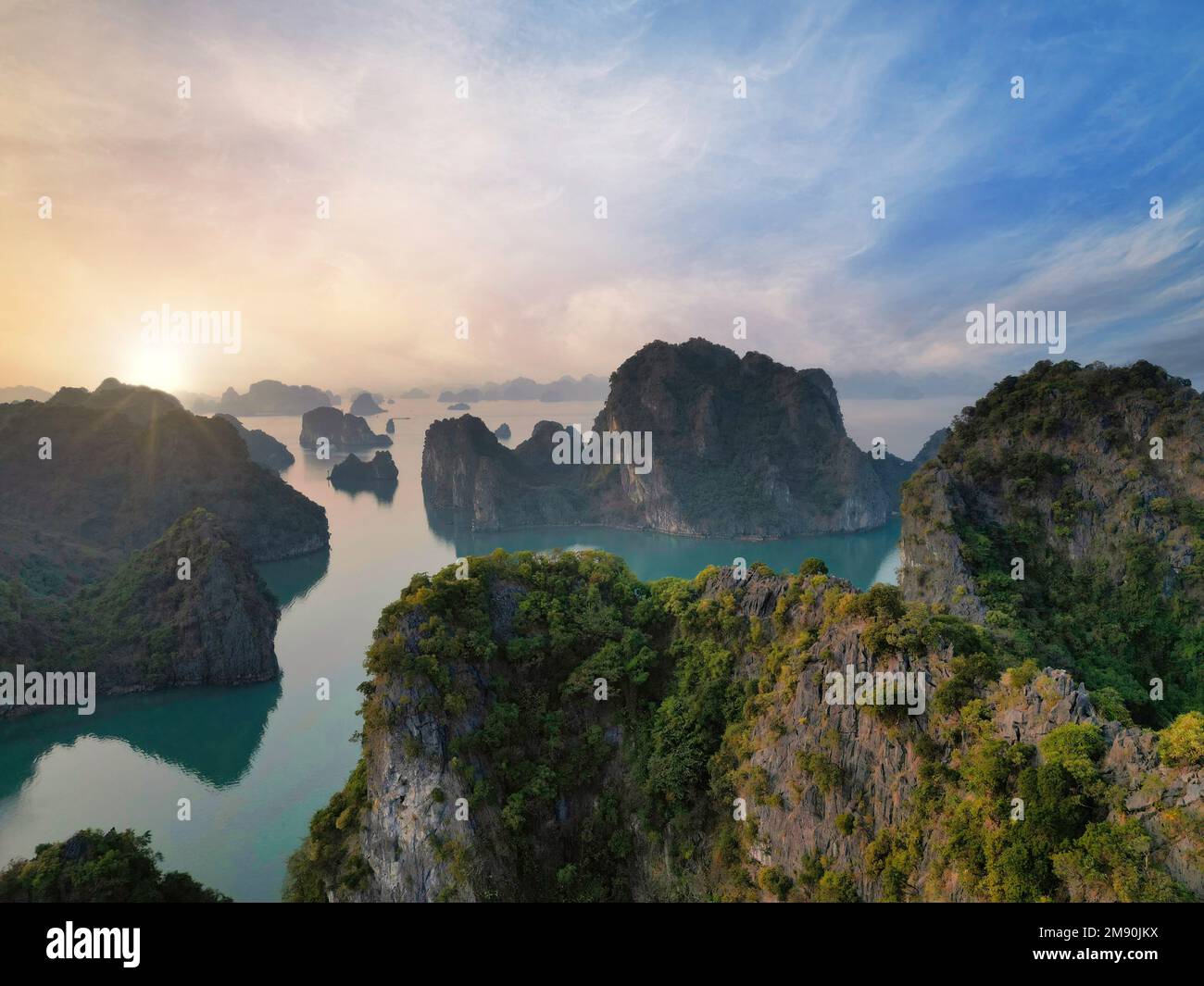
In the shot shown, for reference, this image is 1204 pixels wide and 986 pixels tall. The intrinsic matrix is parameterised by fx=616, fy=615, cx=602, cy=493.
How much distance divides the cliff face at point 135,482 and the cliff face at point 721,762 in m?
51.2

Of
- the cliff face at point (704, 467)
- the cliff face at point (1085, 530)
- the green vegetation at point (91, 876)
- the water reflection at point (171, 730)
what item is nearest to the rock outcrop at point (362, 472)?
the cliff face at point (704, 467)

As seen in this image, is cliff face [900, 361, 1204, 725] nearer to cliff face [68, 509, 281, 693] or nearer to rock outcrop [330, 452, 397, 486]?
cliff face [68, 509, 281, 693]

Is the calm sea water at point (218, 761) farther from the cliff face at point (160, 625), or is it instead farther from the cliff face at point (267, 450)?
the cliff face at point (267, 450)

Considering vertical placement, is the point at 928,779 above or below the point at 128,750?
above

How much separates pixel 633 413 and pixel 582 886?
74.7 meters

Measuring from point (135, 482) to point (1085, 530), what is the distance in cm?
7906

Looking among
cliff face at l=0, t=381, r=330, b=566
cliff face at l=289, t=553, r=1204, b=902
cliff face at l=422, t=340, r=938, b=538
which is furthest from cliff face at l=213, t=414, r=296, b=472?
cliff face at l=289, t=553, r=1204, b=902

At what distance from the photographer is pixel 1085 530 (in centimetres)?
2695

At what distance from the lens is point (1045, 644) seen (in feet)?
77.4

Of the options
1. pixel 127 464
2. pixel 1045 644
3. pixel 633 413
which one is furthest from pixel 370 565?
pixel 1045 644

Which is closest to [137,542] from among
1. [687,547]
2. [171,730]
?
[171,730]

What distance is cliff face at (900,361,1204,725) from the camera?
23641 millimetres

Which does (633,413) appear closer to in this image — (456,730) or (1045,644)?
(1045,644)
